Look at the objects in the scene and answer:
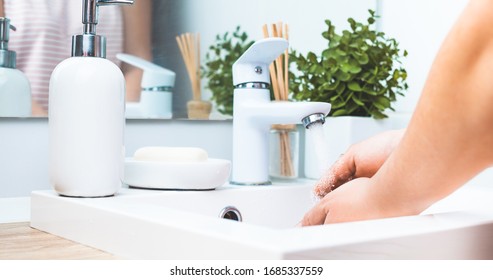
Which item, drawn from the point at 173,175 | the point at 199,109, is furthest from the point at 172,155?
the point at 199,109

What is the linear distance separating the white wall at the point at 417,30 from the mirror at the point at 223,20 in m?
0.07

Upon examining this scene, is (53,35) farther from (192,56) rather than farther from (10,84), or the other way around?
(192,56)

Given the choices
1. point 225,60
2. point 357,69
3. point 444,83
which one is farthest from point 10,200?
point 444,83

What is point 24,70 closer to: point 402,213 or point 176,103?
point 176,103

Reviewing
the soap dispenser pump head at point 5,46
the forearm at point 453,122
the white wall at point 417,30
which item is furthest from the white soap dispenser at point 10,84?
the white wall at point 417,30

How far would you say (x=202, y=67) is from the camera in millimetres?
1259

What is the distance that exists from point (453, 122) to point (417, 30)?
36.4 inches

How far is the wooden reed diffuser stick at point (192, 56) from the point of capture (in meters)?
1.23

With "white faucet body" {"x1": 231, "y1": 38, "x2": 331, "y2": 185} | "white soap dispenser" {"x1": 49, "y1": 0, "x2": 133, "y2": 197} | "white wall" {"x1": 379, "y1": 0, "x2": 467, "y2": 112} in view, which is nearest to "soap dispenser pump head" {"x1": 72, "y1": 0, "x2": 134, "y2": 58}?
"white soap dispenser" {"x1": 49, "y1": 0, "x2": 133, "y2": 197}

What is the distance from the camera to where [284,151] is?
1267 millimetres

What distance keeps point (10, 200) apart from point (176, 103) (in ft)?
1.06

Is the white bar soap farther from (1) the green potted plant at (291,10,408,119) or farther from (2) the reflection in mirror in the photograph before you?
(1) the green potted plant at (291,10,408,119)

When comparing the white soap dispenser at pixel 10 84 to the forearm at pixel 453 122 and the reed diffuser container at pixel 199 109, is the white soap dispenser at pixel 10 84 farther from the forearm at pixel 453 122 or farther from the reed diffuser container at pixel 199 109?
the forearm at pixel 453 122

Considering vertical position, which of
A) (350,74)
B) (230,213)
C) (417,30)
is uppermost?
(417,30)
